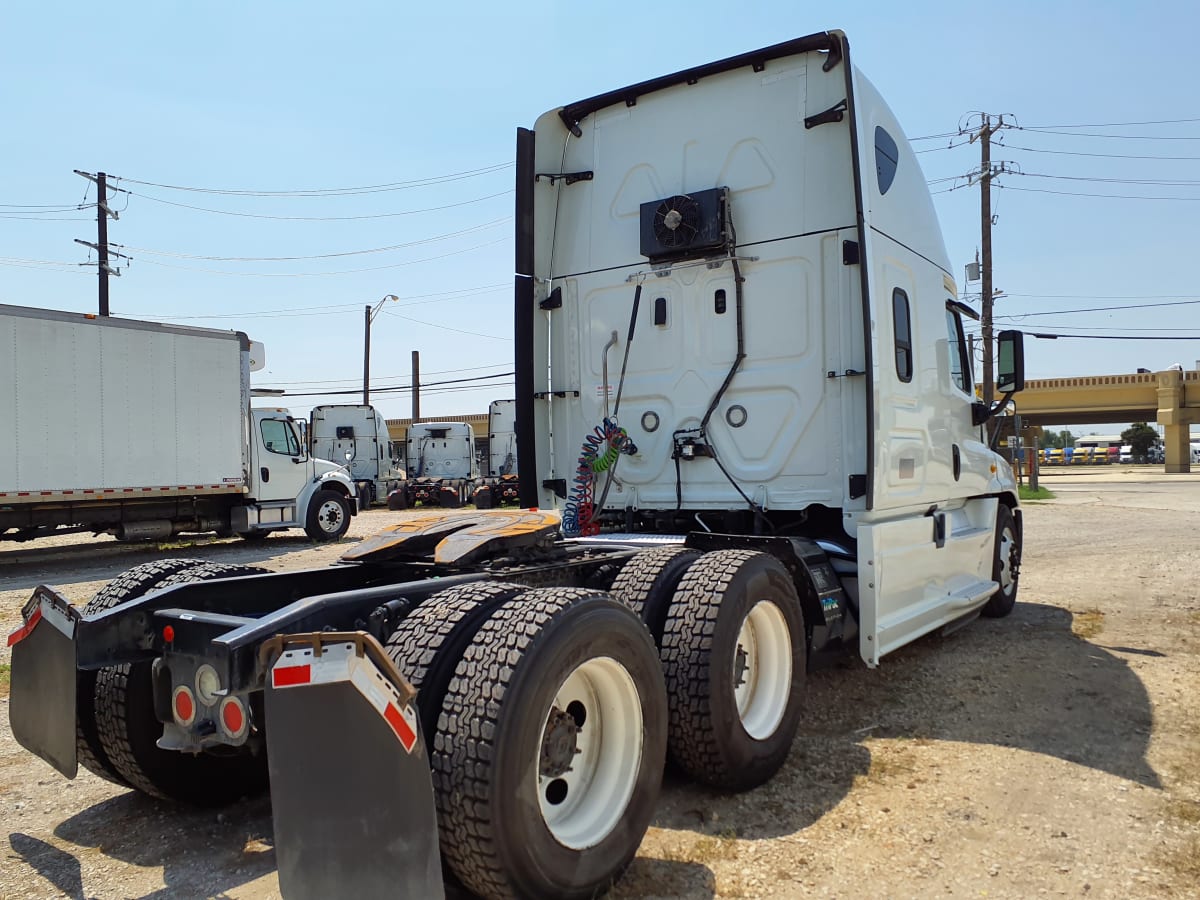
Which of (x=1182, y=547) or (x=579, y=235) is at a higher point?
(x=579, y=235)

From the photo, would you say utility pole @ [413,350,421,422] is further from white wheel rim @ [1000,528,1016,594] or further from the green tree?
the green tree

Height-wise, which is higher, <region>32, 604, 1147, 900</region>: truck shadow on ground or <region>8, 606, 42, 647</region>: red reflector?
<region>8, 606, 42, 647</region>: red reflector

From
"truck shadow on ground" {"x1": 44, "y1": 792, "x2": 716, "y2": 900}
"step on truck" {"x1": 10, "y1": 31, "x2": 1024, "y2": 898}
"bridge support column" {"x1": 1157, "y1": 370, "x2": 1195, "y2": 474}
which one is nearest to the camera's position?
"step on truck" {"x1": 10, "y1": 31, "x2": 1024, "y2": 898}

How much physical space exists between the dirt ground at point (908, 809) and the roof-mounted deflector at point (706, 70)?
368 centimetres

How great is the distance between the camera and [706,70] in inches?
217

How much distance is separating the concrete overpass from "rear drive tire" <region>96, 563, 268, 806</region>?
49627mm

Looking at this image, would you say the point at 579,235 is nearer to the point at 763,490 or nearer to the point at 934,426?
the point at 763,490

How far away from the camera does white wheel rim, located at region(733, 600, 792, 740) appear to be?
3988 mm

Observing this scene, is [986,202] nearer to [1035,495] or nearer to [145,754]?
[1035,495]

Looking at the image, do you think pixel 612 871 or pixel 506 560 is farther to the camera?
pixel 506 560

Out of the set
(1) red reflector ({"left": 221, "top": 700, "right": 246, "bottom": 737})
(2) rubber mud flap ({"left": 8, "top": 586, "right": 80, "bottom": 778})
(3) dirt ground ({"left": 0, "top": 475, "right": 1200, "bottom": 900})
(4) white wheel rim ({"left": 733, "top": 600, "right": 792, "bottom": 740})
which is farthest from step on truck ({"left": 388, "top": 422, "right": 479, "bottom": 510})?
(1) red reflector ({"left": 221, "top": 700, "right": 246, "bottom": 737})

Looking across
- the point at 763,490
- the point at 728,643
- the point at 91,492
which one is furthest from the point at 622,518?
the point at 91,492

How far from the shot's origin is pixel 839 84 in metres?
5.12

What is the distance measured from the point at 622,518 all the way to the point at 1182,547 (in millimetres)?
9958
